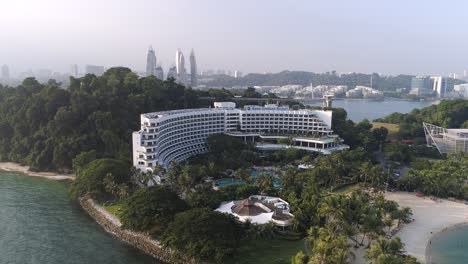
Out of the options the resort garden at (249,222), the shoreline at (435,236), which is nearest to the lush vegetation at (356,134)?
the resort garden at (249,222)

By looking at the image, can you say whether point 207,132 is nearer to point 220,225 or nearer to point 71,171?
point 71,171

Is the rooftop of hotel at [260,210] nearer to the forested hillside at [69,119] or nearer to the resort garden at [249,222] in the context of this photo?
the resort garden at [249,222]

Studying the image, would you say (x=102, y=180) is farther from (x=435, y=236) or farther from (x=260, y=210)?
(x=435, y=236)

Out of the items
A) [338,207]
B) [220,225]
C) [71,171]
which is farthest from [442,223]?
[71,171]

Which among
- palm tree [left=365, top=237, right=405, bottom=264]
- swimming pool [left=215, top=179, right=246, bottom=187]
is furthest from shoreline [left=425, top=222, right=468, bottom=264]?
swimming pool [left=215, top=179, right=246, bottom=187]

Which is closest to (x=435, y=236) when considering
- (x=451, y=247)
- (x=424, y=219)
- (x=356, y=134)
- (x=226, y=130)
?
(x=451, y=247)

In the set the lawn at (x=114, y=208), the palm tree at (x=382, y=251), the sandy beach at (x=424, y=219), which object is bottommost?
the sandy beach at (x=424, y=219)
